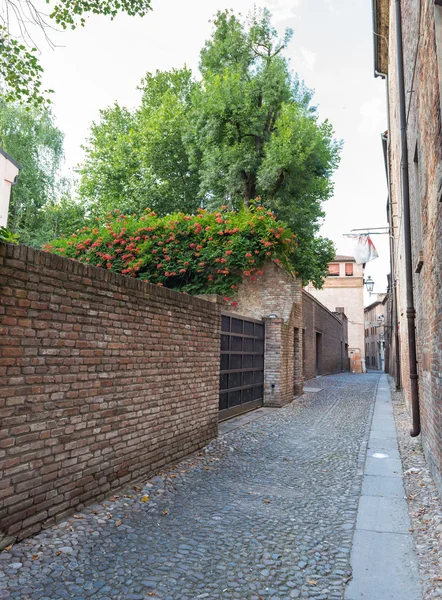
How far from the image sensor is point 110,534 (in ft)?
10.9

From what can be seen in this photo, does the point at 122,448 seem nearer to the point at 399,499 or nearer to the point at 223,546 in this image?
the point at 223,546

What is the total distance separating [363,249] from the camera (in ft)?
39.0

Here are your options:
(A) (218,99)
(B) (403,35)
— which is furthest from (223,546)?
(A) (218,99)

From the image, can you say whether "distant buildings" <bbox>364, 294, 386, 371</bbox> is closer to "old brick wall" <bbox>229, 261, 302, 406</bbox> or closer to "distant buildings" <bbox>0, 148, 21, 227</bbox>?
"distant buildings" <bbox>0, 148, 21, 227</bbox>

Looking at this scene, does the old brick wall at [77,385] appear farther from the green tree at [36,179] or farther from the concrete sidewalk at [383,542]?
the green tree at [36,179]

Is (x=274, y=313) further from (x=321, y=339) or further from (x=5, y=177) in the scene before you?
(x=5, y=177)

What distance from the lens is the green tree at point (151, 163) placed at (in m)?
21.2

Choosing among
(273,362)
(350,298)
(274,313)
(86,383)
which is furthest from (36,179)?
(350,298)

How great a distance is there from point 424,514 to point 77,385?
327 cm

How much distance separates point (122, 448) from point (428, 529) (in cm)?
282

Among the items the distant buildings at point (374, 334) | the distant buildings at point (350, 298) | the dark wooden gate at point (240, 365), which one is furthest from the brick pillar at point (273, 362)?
the distant buildings at point (374, 334)

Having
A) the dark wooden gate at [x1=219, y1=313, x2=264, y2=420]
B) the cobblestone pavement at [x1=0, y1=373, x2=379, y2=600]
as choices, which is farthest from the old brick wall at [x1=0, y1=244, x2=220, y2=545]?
the dark wooden gate at [x1=219, y1=313, x2=264, y2=420]

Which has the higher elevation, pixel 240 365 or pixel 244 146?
pixel 244 146

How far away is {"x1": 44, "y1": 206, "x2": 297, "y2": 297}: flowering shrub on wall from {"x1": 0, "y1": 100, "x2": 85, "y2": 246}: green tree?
1253 centimetres
